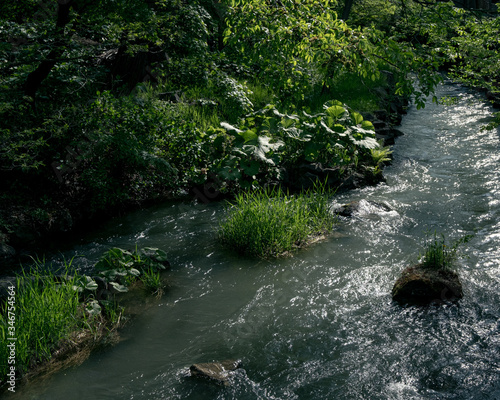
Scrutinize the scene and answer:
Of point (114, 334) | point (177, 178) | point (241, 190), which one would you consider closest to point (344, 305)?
point (114, 334)

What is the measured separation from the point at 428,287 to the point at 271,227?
254 centimetres

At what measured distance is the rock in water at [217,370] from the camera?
14.0ft

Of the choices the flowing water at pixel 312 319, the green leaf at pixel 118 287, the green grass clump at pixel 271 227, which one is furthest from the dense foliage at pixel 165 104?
the green leaf at pixel 118 287

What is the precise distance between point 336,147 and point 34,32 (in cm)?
612

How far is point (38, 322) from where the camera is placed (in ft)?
14.8

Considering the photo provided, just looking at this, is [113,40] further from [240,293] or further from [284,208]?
[240,293]

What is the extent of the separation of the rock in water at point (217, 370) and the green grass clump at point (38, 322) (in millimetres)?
1533

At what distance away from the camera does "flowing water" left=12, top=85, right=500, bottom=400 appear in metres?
4.21

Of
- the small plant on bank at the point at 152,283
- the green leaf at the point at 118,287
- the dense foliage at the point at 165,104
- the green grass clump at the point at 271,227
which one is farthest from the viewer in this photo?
the dense foliage at the point at 165,104

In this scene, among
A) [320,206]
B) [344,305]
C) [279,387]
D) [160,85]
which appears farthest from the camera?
[160,85]

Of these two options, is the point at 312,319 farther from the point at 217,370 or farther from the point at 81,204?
the point at 81,204

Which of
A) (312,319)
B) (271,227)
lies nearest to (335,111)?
(271,227)

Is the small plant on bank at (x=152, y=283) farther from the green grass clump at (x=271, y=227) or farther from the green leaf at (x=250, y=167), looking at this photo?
the green leaf at (x=250, y=167)

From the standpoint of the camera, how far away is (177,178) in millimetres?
9070
